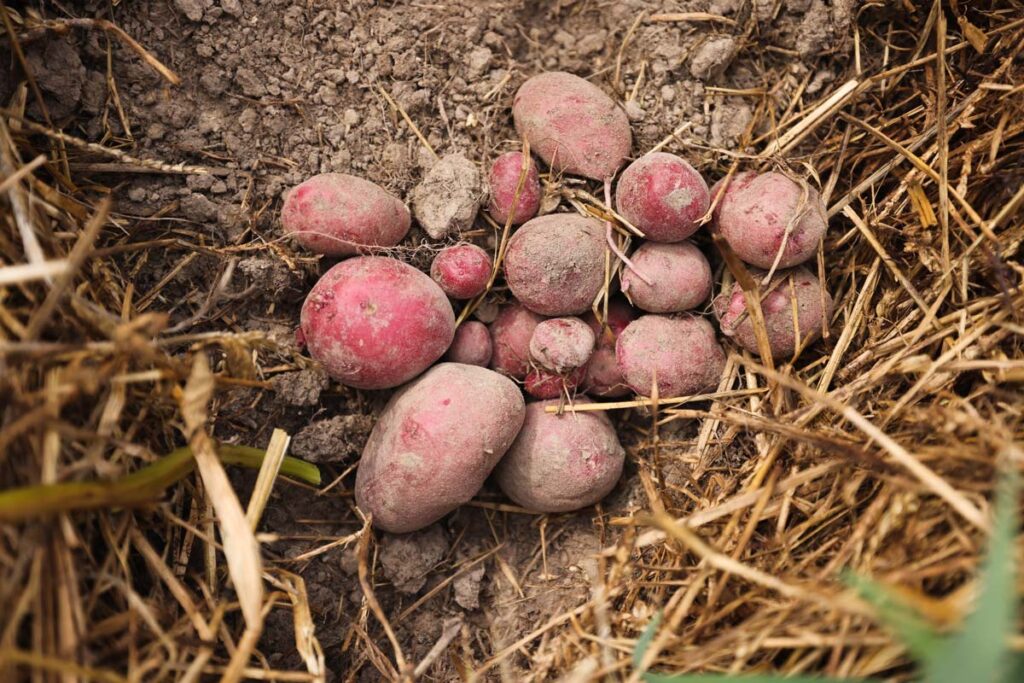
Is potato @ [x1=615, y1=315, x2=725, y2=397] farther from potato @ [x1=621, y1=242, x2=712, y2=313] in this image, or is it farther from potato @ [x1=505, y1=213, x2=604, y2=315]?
potato @ [x1=505, y1=213, x2=604, y2=315]

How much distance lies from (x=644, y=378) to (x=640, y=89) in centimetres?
77

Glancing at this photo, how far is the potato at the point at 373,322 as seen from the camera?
151 cm

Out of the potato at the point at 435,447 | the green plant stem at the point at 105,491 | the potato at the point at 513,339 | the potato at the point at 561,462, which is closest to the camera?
the green plant stem at the point at 105,491

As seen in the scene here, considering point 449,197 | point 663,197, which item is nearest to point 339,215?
point 449,197

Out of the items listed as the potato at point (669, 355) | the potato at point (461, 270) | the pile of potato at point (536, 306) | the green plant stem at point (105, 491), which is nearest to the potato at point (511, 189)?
the pile of potato at point (536, 306)

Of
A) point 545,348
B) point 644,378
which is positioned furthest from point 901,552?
point 545,348

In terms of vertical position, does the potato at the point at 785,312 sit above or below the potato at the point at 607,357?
above

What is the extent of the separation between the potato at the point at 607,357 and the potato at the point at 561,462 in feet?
0.33

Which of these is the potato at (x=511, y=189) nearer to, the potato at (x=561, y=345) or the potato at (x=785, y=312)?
the potato at (x=561, y=345)

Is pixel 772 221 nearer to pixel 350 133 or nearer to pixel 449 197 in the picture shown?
pixel 449 197

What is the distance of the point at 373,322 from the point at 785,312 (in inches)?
37.2

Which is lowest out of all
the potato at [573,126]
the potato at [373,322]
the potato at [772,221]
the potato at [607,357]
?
the potato at [607,357]

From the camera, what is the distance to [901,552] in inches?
44.1

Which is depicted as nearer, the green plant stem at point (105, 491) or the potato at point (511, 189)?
the green plant stem at point (105, 491)
